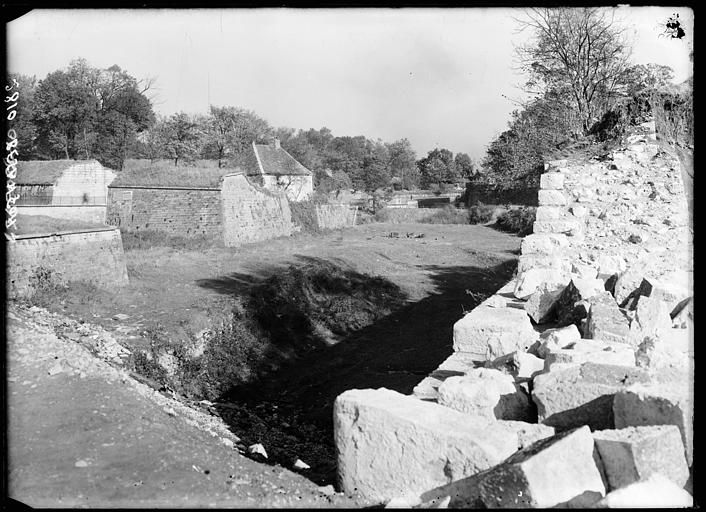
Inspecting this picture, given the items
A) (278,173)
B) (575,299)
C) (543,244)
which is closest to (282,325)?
(543,244)

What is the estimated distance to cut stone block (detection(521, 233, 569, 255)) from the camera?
6039 millimetres

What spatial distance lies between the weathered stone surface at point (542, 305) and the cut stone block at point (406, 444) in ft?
7.05

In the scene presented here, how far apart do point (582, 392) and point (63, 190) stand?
22908 mm

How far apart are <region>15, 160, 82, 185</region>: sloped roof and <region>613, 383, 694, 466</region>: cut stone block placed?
23163mm

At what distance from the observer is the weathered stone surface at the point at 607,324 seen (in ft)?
11.7

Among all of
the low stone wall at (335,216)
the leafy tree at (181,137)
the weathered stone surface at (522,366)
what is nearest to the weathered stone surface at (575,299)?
the weathered stone surface at (522,366)

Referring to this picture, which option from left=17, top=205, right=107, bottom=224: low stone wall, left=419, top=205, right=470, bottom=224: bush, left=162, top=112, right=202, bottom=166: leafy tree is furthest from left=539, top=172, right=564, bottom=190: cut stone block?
left=162, top=112, right=202, bottom=166: leafy tree

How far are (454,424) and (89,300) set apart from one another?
12.1 metres

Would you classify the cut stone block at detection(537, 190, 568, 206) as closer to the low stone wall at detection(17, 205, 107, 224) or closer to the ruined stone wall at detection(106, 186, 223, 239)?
the ruined stone wall at detection(106, 186, 223, 239)

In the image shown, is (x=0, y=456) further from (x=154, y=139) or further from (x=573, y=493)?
(x=154, y=139)

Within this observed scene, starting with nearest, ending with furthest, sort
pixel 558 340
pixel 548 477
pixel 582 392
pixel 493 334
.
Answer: pixel 548 477 < pixel 582 392 < pixel 558 340 < pixel 493 334

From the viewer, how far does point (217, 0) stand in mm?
3236

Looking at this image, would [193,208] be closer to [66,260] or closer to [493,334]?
[66,260]

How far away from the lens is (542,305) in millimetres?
4672
